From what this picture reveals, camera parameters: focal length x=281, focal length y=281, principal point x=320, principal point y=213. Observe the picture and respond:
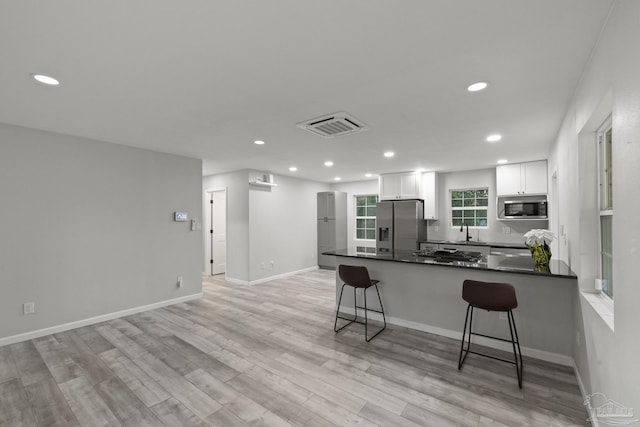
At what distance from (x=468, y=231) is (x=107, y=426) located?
21.1ft

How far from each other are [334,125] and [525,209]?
13.7 ft

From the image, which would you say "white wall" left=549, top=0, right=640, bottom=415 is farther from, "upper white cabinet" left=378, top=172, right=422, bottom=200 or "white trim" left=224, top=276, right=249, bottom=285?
"white trim" left=224, top=276, right=249, bottom=285

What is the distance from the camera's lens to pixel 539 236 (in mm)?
3002

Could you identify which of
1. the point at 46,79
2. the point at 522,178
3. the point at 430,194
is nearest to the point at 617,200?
the point at 46,79

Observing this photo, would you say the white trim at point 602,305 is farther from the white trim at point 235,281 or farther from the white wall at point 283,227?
the white trim at point 235,281

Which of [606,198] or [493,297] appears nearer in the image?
[606,198]

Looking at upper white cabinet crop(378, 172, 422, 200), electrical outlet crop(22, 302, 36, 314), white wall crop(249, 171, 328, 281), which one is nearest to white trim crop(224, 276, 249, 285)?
white wall crop(249, 171, 328, 281)

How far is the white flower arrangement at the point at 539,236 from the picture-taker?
9.78 feet

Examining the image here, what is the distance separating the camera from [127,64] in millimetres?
1987

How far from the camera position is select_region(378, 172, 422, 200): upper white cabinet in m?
6.35

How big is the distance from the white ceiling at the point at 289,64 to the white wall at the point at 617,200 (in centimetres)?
25

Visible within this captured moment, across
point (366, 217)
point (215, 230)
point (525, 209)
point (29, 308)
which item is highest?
point (525, 209)

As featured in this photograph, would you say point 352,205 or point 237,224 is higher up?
point 352,205

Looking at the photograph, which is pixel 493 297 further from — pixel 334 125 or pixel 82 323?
pixel 82 323
